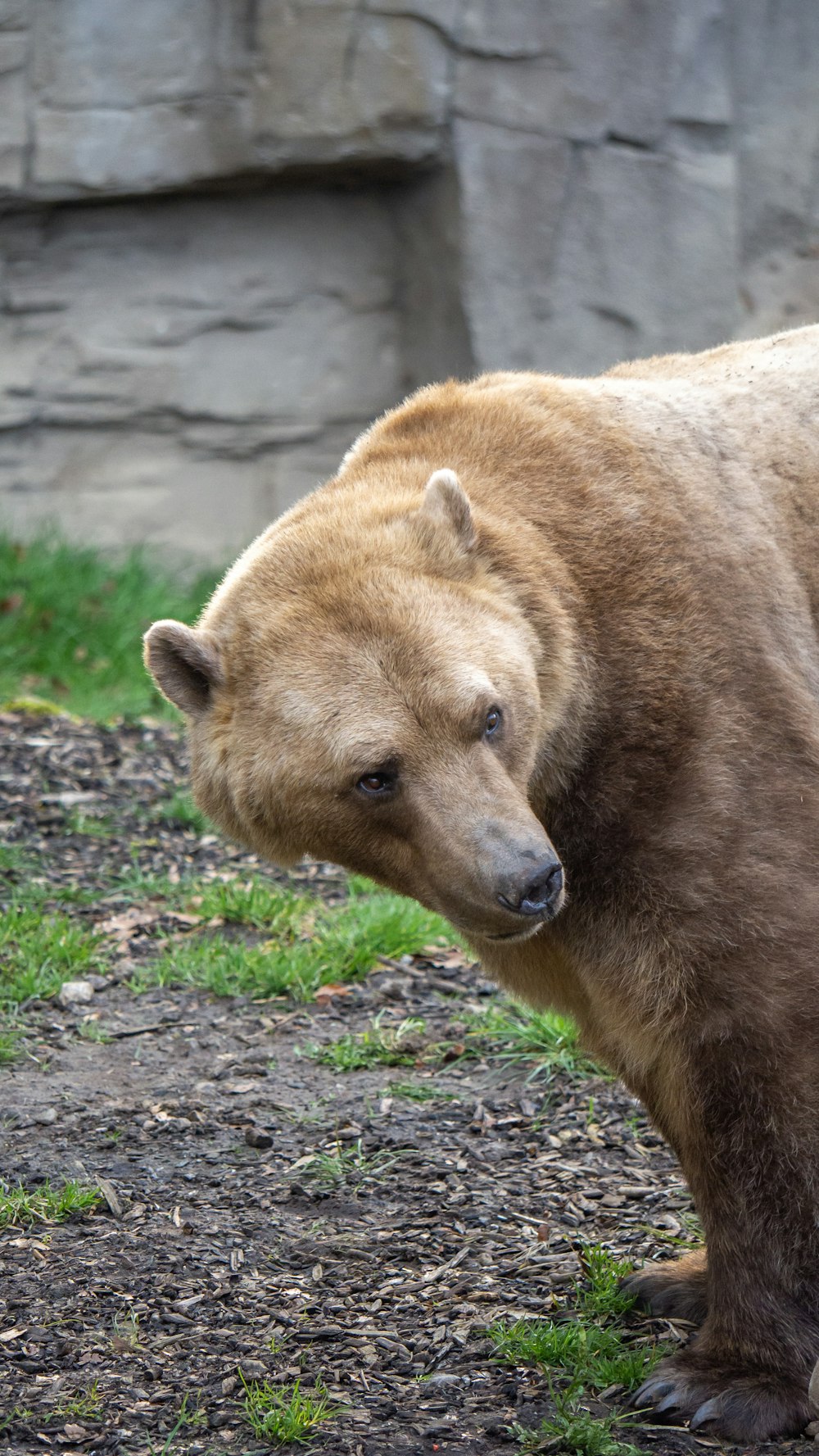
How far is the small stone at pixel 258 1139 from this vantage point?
4.13m

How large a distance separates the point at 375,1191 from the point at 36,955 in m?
1.69

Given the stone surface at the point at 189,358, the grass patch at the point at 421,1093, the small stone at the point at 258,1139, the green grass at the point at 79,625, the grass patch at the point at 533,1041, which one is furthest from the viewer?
the stone surface at the point at 189,358

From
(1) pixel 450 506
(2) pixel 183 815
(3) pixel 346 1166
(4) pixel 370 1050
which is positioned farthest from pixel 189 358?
(1) pixel 450 506

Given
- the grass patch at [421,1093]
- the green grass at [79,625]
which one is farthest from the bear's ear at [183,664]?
the green grass at [79,625]

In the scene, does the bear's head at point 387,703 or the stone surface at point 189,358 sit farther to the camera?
the stone surface at point 189,358

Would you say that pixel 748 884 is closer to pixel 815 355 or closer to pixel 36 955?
pixel 815 355

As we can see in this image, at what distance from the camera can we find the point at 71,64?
8.98 m

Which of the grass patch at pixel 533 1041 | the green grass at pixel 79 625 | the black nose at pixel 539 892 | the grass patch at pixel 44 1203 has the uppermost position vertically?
the black nose at pixel 539 892

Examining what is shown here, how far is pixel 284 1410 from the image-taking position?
296 cm

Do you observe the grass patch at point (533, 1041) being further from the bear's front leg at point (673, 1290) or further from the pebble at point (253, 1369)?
the pebble at point (253, 1369)

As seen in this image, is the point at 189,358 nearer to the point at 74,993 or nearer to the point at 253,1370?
the point at 74,993

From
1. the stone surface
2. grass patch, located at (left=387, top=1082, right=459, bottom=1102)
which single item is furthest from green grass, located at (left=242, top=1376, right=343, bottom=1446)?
the stone surface

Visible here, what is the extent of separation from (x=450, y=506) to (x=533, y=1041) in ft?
7.24

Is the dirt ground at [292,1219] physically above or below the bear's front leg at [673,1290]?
below
